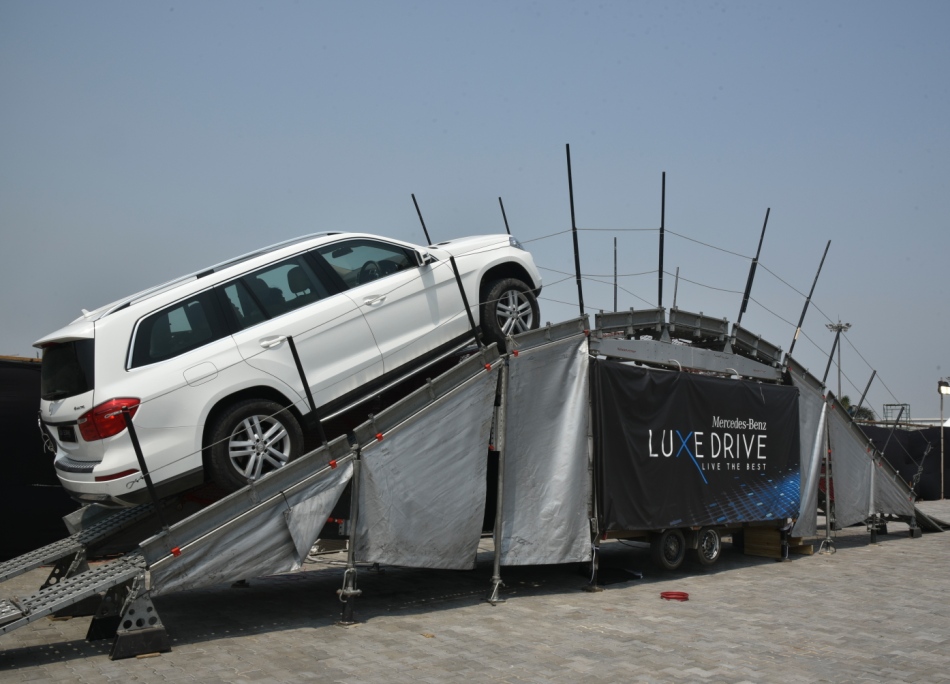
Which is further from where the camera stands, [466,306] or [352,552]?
[466,306]

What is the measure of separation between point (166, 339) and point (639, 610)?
17.9 feet

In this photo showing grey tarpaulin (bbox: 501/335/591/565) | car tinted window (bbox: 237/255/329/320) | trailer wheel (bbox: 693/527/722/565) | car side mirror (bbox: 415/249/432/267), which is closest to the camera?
car tinted window (bbox: 237/255/329/320)

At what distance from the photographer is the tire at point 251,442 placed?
7.20m

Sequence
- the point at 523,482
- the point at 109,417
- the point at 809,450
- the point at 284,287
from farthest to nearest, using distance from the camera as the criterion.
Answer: the point at 809,450, the point at 523,482, the point at 284,287, the point at 109,417

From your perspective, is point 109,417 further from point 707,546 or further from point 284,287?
point 707,546

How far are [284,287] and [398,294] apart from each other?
3.77 ft

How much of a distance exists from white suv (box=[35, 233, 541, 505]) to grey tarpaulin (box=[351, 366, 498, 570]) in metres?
0.57

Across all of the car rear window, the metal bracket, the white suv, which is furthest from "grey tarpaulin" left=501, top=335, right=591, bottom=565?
the car rear window

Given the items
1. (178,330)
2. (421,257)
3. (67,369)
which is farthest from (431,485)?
(67,369)

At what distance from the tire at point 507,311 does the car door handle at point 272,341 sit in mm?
2446

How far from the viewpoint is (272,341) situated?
759 centimetres

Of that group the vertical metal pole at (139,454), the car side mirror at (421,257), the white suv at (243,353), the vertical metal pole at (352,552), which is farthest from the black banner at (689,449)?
the vertical metal pole at (139,454)

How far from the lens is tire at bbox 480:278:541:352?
363 inches

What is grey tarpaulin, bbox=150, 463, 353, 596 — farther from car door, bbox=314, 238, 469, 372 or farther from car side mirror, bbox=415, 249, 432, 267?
car side mirror, bbox=415, 249, 432, 267
